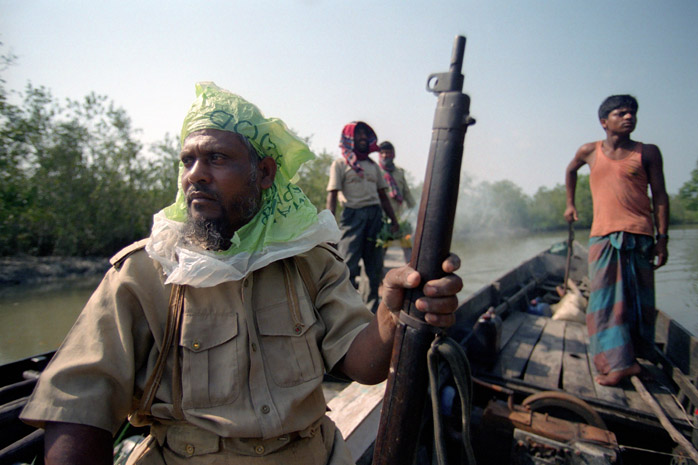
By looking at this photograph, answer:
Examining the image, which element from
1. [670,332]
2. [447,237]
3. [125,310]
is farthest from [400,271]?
[670,332]

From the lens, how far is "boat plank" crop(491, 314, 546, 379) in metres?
3.26


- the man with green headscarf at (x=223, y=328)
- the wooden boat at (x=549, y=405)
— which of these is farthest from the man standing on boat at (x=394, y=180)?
the man with green headscarf at (x=223, y=328)

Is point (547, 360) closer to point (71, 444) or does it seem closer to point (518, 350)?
point (518, 350)

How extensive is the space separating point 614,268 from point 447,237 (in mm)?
2871

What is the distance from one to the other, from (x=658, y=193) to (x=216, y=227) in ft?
11.6

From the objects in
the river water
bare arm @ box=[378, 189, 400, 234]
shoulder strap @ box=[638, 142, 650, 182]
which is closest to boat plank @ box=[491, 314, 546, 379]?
the river water

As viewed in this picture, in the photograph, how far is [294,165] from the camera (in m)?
1.72

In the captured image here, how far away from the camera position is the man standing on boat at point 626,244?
3178 millimetres

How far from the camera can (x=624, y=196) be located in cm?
324

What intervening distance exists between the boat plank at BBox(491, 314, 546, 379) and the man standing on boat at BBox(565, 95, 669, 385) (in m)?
0.59

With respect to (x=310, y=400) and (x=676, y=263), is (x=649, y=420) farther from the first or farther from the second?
(x=676, y=263)

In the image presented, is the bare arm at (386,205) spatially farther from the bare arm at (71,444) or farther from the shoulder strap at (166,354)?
the bare arm at (71,444)

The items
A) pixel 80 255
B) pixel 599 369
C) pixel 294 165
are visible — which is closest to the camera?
pixel 294 165

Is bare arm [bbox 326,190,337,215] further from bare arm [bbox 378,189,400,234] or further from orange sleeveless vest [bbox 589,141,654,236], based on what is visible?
orange sleeveless vest [bbox 589,141,654,236]
